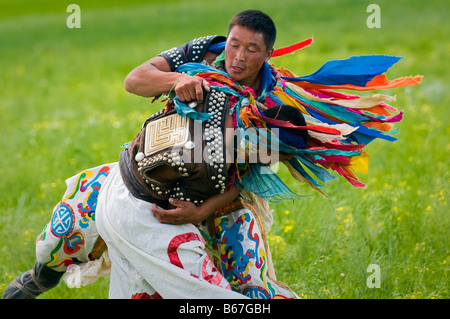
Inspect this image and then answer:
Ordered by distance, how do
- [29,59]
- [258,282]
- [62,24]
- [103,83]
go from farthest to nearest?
[62,24]
[29,59]
[103,83]
[258,282]

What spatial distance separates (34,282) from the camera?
4.06m

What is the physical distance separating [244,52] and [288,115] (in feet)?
1.24

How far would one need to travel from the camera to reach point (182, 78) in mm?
3289

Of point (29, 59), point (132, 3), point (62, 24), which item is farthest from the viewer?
point (132, 3)

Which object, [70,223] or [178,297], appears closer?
[178,297]

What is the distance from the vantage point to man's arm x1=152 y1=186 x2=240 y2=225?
10.8 feet

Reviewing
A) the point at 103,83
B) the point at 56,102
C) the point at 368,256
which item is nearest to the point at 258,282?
the point at 368,256

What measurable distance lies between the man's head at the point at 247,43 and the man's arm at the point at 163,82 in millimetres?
182

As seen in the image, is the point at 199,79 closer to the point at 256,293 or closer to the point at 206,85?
the point at 206,85

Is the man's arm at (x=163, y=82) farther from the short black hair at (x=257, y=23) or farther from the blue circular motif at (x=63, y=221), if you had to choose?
the blue circular motif at (x=63, y=221)

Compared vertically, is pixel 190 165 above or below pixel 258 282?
above

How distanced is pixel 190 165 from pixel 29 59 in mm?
11403

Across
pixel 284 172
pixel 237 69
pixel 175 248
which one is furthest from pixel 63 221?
pixel 284 172

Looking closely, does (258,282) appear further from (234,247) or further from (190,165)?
(190,165)
